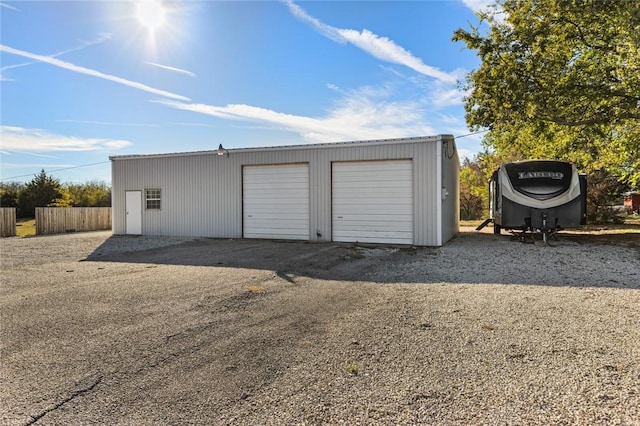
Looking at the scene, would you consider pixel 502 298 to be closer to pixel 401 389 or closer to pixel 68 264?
pixel 401 389

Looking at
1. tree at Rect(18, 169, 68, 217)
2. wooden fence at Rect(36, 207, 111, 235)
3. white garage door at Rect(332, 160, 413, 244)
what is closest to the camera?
white garage door at Rect(332, 160, 413, 244)

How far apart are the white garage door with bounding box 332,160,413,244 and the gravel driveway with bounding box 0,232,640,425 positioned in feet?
14.5

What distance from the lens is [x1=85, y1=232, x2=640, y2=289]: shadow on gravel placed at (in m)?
6.84

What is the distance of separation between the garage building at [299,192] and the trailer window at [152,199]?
0.14 feet

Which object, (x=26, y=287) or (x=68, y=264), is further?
(x=68, y=264)

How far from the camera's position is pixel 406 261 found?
8.70m

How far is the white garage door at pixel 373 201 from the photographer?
38.3 feet

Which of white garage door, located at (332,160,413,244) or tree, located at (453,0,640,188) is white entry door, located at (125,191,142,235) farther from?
tree, located at (453,0,640,188)

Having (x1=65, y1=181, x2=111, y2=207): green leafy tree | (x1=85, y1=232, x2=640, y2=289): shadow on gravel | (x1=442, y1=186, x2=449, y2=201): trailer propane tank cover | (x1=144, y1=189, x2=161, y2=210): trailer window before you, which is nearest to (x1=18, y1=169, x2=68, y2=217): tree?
(x1=65, y1=181, x2=111, y2=207): green leafy tree

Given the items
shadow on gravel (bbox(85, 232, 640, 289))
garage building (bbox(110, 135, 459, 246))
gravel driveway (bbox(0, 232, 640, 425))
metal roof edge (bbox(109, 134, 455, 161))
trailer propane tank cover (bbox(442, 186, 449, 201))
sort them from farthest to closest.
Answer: garage building (bbox(110, 135, 459, 246)) < trailer propane tank cover (bbox(442, 186, 449, 201)) < metal roof edge (bbox(109, 134, 455, 161)) < shadow on gravel (bbox(85, 232, 640, 289)) < gravel driveway (bbox(0, 232, 640, 425))

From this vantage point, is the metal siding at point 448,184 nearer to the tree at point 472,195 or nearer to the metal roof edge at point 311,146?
the metal roof edge at point 311,146

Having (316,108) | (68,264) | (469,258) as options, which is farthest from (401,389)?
(316,108)

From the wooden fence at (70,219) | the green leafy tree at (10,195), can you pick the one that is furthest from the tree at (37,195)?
the wooden fence at (70,219)

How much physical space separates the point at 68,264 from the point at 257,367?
7.98 metres
